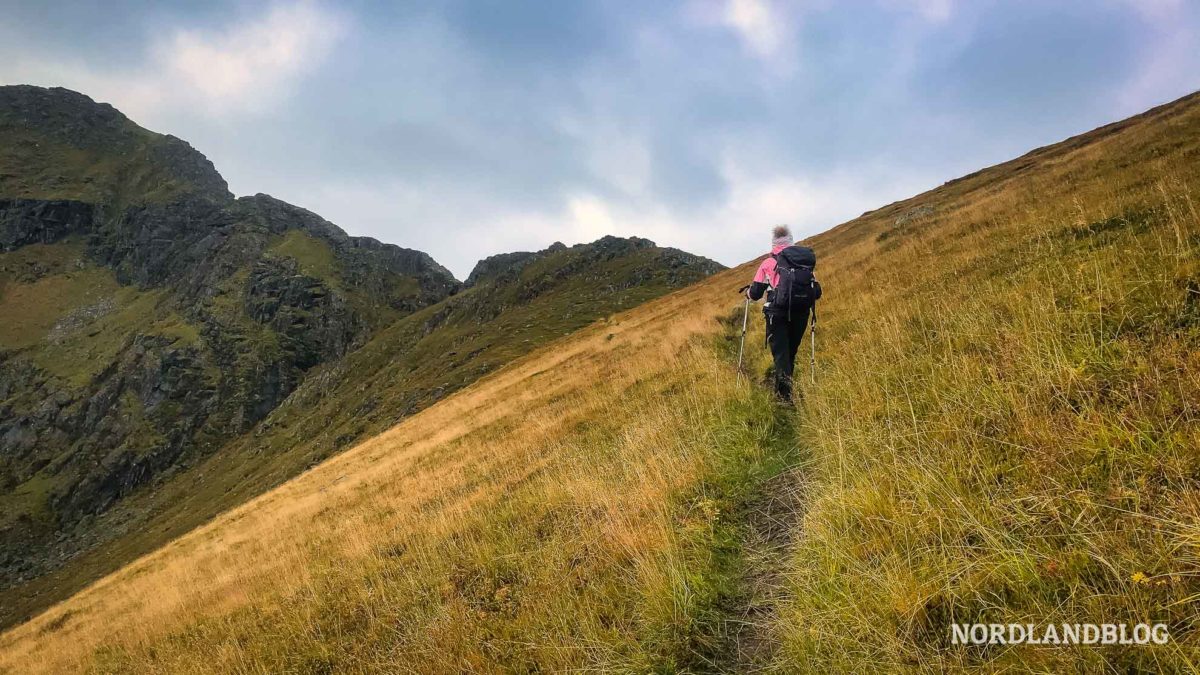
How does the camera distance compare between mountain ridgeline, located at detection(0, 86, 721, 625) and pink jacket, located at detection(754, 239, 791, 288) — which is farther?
mountain ridgeline, located at detection(0, 86, 721, 625)

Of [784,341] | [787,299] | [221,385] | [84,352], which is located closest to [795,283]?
[787,299]

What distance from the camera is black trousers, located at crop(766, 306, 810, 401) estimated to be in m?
8.65

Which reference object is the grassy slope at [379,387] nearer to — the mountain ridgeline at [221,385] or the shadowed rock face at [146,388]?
the mountain ridgeline at [221,385]

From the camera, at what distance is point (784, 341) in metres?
8.71

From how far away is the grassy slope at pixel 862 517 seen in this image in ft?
9.86

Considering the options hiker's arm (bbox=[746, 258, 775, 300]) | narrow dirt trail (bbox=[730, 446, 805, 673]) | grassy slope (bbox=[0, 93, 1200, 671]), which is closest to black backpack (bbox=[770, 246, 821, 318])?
hiker's arm (bbox=[746, 258, 775, 300])

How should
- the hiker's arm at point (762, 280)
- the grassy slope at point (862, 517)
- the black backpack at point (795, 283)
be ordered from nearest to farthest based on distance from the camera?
the grassy slope at point (862, 517) < the black backpack at point (795, 283) < the hiker's arm at point (762, 280)

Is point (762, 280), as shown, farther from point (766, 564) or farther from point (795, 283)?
point (766, 564)

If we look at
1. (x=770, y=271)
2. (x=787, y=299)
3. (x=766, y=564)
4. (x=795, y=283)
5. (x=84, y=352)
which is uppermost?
(x=84, y=352)

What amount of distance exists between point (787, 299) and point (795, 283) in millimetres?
290

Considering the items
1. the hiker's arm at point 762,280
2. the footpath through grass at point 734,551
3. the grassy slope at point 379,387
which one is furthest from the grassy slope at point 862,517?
the grassy slope at point 379,387

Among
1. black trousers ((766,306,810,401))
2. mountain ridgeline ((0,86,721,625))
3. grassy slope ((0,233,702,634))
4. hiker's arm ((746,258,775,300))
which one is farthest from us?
mountain ridgeline ((0,86,721,625))

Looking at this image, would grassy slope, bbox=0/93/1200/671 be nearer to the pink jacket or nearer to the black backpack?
the black backpack

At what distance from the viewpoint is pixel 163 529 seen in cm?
8662
